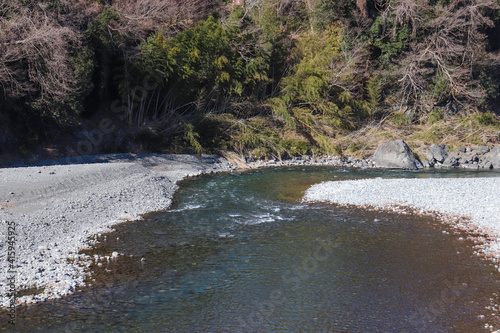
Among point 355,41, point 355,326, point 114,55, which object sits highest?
point 355,41

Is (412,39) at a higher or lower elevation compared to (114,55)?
higher

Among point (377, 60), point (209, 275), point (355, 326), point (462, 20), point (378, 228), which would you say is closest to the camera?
point (355, 326)

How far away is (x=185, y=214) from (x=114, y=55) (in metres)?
8.88

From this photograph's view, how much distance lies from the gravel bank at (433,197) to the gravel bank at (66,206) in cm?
445

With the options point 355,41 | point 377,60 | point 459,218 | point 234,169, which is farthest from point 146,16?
point 459,218

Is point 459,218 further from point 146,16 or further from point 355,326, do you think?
point 146,16

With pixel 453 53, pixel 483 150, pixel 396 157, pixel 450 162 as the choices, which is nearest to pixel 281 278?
pixel 396 157

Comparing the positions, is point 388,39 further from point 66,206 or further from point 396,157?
point 66,206

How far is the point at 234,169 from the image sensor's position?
52.3 ft

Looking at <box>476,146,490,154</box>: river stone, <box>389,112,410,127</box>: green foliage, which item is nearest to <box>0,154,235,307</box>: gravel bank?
<box>389,112,410,127</box>: green foliage

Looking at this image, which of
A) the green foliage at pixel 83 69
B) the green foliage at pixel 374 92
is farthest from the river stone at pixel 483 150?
the green foliage at pixel 83 69

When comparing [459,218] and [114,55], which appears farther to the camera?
[114,55]

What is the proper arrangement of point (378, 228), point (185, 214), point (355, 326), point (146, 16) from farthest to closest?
point (146, 16) < point (185, 214) < point (378, 228) < point (355, 326)

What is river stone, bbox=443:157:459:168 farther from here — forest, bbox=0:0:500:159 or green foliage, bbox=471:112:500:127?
green foliage, bbox=471:112:500:127
